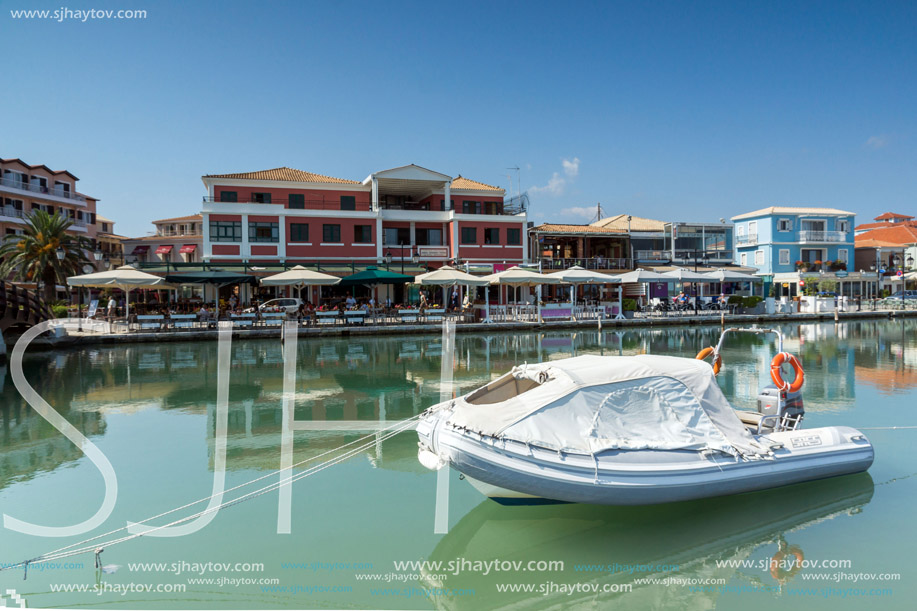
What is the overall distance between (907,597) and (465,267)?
110 ft

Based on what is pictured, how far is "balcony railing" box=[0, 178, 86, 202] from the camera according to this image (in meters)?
47.9

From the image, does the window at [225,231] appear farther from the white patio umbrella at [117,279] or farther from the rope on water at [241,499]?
the rope on water at [241,499]

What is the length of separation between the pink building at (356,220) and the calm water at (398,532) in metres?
24.1

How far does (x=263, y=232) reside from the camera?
123 feet

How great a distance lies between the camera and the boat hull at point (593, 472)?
684 cm

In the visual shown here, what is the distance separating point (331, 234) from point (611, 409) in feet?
111

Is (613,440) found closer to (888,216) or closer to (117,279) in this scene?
(117,279)

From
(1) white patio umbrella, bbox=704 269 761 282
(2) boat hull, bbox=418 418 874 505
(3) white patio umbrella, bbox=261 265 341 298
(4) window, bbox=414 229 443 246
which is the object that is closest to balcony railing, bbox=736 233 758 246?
(1) white patio umbrella, bbox=704 269 761 282

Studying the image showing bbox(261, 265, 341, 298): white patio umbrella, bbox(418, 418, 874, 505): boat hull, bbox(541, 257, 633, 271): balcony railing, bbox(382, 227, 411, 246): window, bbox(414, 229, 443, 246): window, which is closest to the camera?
bbox(418, 418, 874, 505): boat hull

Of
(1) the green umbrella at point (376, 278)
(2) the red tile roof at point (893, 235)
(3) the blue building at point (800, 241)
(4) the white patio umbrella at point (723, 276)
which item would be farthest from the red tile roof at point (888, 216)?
(1) the green umbrella at point (376, 278)

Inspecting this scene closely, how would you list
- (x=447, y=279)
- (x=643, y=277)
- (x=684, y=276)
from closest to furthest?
(x=447, y=279), (x=643, y=277), (x=684, y=276)

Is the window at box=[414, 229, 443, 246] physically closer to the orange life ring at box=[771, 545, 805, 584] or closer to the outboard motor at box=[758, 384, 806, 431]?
the outboard motor at box=[758, 384, 806, 431]

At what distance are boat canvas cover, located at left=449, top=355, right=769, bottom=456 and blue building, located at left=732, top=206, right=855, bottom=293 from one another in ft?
171

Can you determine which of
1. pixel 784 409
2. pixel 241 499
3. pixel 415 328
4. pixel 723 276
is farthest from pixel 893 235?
pixel 241 499
